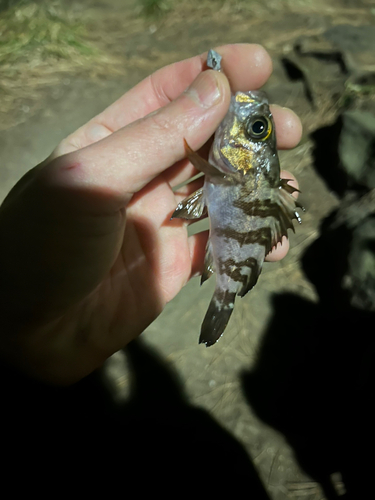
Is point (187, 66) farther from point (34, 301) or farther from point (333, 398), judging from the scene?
point (333, 398)

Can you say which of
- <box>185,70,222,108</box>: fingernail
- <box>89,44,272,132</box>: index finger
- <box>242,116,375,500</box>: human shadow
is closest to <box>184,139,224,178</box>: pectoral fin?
<box>185,70,222,108</box>: fingernail

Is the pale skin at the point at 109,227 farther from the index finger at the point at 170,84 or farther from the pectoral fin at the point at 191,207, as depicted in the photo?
the pectoral fin at the point at 191,207

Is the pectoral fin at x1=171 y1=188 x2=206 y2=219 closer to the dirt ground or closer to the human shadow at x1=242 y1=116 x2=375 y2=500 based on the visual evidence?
the dirt ground

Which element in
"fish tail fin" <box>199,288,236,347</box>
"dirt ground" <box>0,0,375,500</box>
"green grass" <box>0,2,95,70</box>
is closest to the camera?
"fish tail fin" <box>199,288,236,347</box>

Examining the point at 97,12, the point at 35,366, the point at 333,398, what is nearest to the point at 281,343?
the point at 333,398

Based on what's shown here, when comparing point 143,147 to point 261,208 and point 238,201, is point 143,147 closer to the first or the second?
point 238,201
